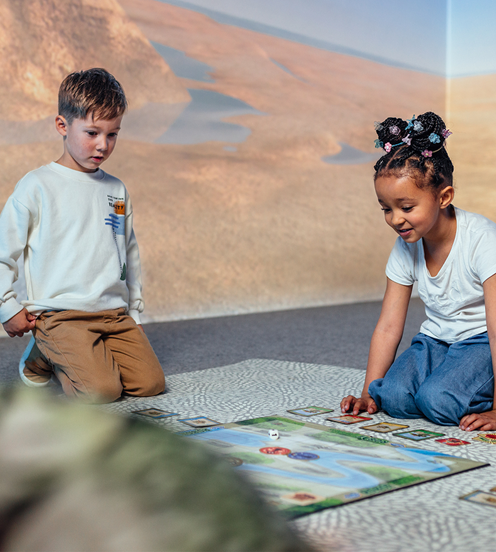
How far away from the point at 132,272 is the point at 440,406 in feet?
2.79

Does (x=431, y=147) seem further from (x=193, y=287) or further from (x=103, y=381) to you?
(x=193, y=287)

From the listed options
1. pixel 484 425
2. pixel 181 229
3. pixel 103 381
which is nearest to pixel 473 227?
pixel 484 425

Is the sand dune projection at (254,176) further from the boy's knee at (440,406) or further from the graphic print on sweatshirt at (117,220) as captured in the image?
the boy's knee at (440,406)

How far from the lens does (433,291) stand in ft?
4.15

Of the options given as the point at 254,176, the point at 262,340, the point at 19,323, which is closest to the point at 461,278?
the point at 19,323

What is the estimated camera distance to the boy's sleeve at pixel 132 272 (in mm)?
1629

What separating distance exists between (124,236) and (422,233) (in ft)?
2.50

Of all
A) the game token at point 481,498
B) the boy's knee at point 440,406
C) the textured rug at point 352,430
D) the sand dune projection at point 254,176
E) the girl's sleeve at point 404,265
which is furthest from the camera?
the sand dune projection at point 254,176

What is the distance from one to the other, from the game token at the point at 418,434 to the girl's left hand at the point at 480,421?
0.05 meters

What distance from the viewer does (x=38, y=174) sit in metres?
1.47

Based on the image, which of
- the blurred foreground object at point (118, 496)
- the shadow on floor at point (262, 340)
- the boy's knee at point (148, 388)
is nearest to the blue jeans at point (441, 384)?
the boy's knee at point (148, 388)

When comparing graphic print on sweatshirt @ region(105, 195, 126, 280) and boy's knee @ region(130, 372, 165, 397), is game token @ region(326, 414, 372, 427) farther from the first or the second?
graphic print on sweatshirt @ region(105, 195, 126, 280)

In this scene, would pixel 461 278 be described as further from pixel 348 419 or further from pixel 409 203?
pixel 348 419

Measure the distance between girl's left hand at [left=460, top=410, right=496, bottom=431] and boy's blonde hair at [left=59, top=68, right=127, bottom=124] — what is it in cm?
98
